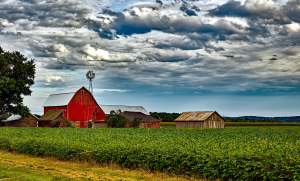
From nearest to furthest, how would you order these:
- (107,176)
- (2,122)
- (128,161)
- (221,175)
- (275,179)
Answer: (275,179) < (221,175) < (107,176) < (128,161) < (2,122)

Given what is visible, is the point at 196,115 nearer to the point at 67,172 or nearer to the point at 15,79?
the point at 15,79

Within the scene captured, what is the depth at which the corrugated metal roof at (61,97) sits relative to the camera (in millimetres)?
68500

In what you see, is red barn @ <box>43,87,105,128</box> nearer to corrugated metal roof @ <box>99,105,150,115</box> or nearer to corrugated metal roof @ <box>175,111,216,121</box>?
corrugated metal roof @ <box>99,105,150,115</box>

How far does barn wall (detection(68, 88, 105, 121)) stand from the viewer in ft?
222

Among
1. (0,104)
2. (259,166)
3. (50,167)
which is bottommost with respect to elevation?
(50,167)

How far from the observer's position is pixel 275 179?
1058cm

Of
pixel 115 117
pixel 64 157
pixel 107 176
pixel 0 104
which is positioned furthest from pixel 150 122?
pixel 107 176

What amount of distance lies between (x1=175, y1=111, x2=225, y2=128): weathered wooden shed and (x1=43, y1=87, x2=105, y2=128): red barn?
859 inches

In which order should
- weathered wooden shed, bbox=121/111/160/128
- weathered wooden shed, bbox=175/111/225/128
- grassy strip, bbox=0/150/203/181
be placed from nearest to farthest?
grassy strip, bbox=0/150/203/181, weathered wooden shed, bbox=121/111/160/128, weathered wooden shed, bbox=175/111/225/128

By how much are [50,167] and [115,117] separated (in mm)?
45769

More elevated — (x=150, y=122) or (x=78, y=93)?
(x=78, y=93)

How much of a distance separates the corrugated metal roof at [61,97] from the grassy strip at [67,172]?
51.0 metres

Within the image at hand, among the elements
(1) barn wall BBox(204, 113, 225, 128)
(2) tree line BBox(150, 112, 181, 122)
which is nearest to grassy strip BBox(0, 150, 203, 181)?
(1) barn wall BBox(204, 113, 225, 128)

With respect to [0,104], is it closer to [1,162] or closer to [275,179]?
[1,162]
